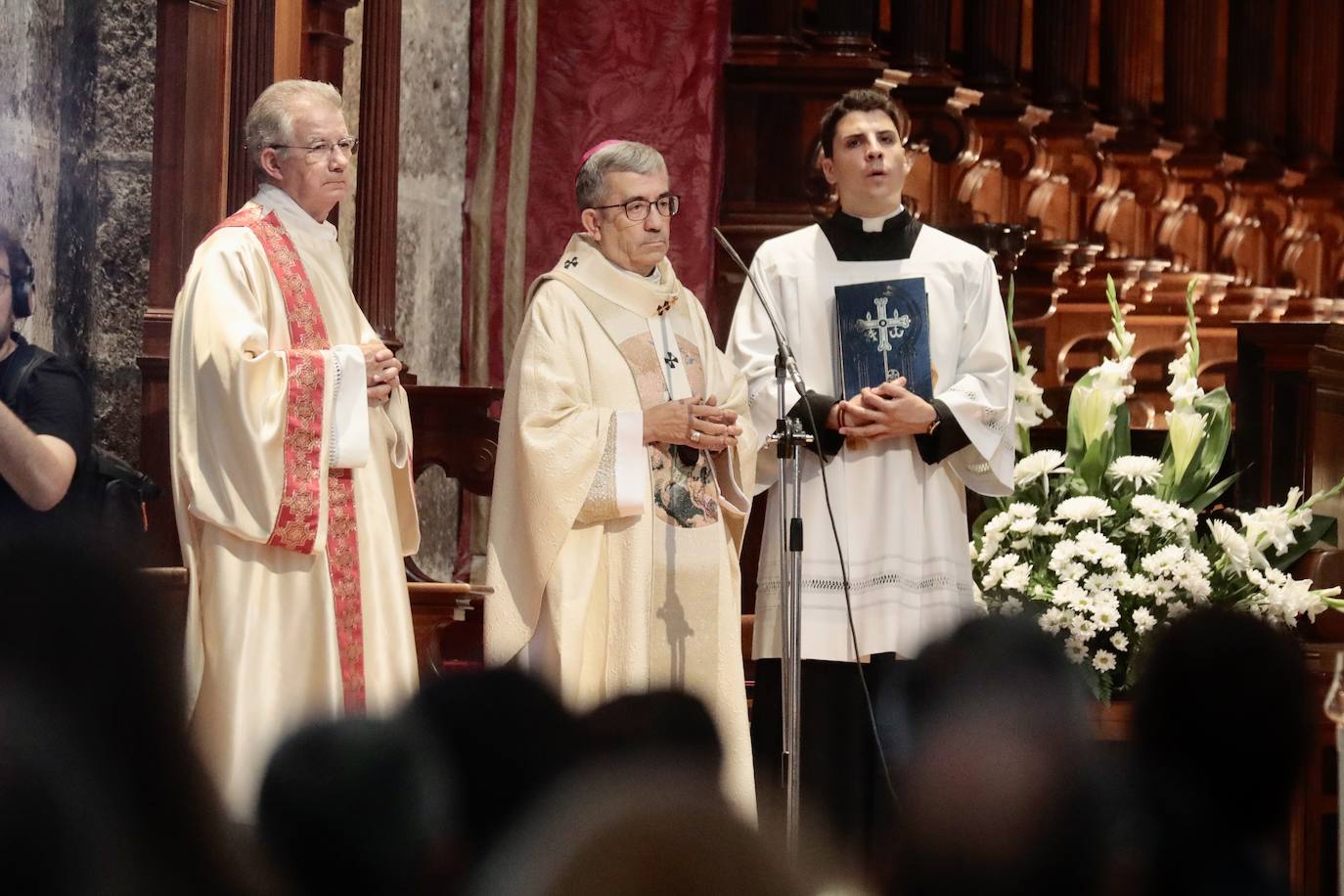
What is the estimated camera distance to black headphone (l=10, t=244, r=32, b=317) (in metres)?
4.26

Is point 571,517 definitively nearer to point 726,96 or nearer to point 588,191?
point 588,191

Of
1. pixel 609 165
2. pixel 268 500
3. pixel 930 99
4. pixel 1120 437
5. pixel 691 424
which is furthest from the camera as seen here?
pixel 930 99

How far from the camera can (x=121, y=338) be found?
225 inches

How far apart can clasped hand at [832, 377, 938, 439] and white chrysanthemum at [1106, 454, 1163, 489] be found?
3.02 ft

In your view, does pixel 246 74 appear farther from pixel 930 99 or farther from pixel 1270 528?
pixel 930 99

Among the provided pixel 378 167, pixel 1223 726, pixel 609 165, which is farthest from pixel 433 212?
pixel 1223 726

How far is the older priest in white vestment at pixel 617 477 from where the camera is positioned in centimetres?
491

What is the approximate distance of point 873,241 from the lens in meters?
5.47

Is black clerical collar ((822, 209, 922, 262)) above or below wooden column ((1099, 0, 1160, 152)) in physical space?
below

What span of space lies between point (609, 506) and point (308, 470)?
770 mm

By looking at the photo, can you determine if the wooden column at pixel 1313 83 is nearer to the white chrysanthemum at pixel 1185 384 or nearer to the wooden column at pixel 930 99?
the wooden column at pixel 930 99

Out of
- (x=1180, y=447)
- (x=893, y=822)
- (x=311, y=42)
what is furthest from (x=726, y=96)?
(x=893, y=822)

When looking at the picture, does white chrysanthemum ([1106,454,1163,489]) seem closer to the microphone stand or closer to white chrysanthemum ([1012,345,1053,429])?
white chrysanthemum ([1012,345,1053,429])

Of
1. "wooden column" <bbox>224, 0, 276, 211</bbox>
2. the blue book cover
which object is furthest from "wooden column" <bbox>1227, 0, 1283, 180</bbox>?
"wooden column" <bbox>224, 0, 276, 211</bbox>
